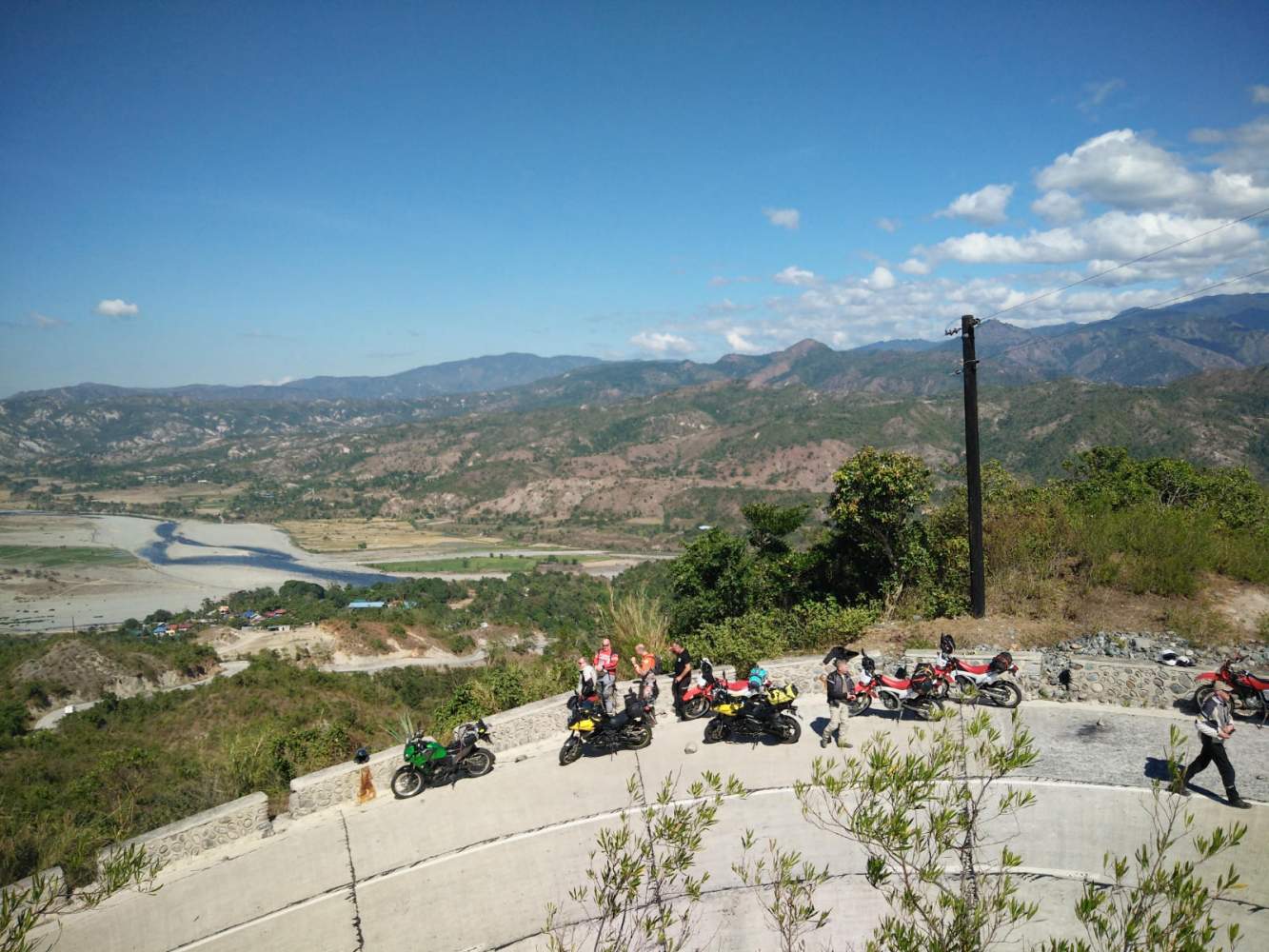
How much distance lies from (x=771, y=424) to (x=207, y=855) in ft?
515

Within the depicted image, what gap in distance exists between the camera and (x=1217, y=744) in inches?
240

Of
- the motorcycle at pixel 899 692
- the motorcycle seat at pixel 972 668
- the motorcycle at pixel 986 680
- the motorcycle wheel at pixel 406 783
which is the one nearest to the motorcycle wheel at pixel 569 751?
the motorcycle wheel at pixel 406 783

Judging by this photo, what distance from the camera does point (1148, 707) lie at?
8281mm

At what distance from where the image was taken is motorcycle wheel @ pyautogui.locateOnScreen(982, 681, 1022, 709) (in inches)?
332

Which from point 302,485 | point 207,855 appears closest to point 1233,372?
point 207,855

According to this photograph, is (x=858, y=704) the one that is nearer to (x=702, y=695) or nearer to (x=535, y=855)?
(x=702, y=695)

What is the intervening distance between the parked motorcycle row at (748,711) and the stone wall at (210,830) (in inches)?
54.8

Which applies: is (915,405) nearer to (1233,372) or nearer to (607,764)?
(1233,372)

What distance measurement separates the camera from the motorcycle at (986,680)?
8.42 metres

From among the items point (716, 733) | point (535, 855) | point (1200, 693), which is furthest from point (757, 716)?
point (1200, 693)

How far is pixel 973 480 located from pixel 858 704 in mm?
4388

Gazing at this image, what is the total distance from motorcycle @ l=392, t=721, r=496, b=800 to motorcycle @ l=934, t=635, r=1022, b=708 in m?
5.62

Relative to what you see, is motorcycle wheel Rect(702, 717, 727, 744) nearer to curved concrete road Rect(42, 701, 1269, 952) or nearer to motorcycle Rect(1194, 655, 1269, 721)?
curved concrete road Rect(42, 701, 1269, 952)

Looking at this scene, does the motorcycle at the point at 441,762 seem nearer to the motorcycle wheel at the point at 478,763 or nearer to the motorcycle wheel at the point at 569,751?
the motorcycle wheel at the point at 478,763
